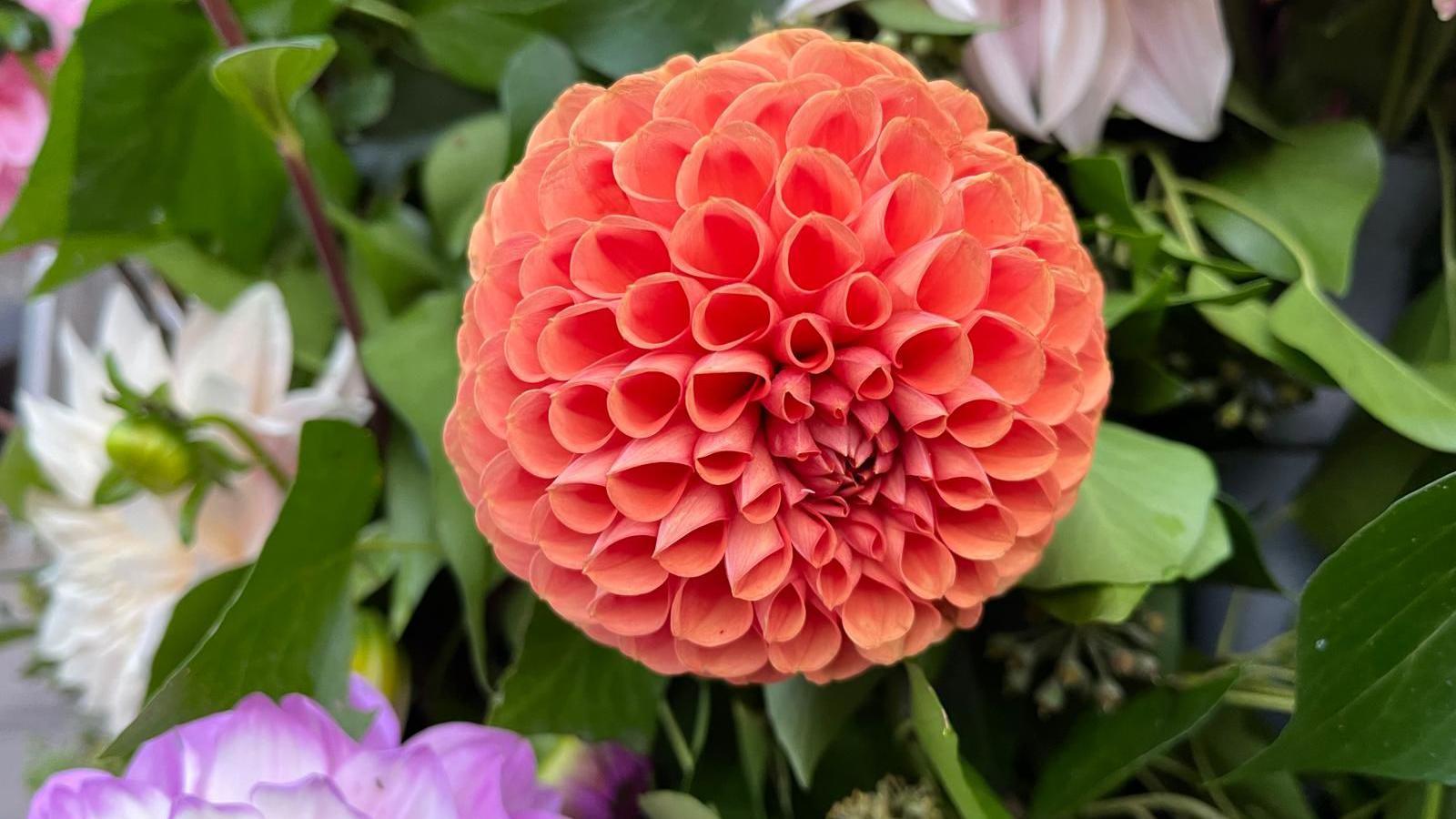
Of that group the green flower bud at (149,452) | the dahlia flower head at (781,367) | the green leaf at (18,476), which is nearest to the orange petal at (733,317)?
the dahlia flower head at (781,367)

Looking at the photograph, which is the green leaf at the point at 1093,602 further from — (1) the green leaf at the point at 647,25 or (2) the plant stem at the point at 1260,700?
(1) the green leaf at the point at 647,25

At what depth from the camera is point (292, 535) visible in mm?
273

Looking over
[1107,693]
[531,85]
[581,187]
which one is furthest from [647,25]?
[1107,693]

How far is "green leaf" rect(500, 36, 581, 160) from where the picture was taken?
0.31 metres

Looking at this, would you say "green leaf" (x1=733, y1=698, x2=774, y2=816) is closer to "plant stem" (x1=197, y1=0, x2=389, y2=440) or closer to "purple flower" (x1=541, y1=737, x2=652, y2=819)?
"purple flower" (x1=541, y1=737, x2=652, y2=819)

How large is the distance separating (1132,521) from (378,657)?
0.24 metres

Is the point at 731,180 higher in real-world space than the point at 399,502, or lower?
higher

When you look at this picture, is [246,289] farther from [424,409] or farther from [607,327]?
[607,327]

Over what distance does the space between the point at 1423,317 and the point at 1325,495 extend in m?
0.07

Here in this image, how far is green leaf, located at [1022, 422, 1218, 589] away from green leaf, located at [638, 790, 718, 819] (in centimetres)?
11

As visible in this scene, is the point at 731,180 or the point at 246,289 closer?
the point at 731,180

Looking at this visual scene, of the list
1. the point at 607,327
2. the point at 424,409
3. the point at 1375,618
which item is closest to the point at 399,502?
the point at 424,409

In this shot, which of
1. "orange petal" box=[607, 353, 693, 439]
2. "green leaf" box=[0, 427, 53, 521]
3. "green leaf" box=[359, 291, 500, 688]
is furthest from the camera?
"green leaf" box=[0, 427, 53, 521]

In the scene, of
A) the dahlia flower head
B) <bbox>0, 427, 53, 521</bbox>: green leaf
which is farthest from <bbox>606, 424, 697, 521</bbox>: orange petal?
<bbox>0, 427, 53, 521</bbox>: green leaf
